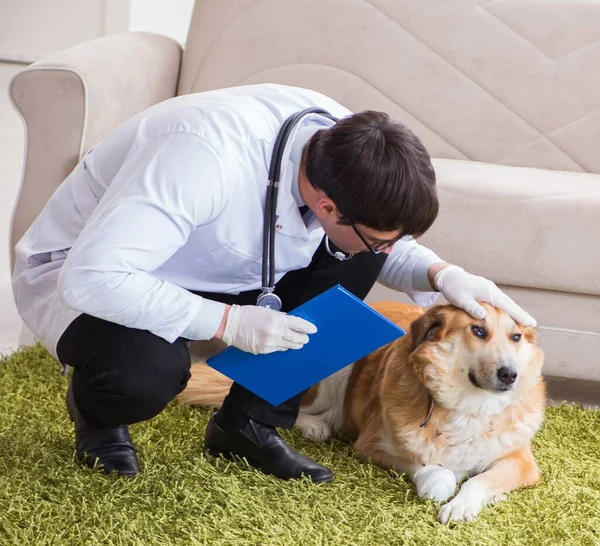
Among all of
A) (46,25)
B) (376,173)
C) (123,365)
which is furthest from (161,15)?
(376,173)

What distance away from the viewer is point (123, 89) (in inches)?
92.5

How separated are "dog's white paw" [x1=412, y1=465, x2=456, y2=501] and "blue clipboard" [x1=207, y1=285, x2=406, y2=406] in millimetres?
308

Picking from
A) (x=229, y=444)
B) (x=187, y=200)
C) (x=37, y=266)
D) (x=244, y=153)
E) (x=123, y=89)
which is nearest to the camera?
(x=187, y=200)

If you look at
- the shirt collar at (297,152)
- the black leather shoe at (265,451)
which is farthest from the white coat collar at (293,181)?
the black leather shoe at (265,451)

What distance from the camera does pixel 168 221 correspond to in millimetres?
1329

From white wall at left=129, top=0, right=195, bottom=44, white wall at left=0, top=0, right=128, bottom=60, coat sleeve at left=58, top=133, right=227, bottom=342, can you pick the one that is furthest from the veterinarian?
white wall at left=0, top=0, right=128, bottom=60

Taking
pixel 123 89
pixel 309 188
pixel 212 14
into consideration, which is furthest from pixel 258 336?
pixel 212 14

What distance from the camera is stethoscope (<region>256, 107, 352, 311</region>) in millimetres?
1446

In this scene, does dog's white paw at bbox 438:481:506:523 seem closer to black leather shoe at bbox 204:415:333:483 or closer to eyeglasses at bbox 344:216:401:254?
black leather shoe at bbox 204:415:333:483

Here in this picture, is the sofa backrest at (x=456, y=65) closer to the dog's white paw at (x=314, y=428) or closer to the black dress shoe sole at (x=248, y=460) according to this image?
the dog's white paw at (x=314, y=428)

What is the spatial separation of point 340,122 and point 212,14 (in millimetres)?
1578

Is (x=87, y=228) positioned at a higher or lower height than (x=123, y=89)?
higher

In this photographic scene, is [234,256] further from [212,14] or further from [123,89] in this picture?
[212,14]

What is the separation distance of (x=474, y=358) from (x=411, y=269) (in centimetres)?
23
